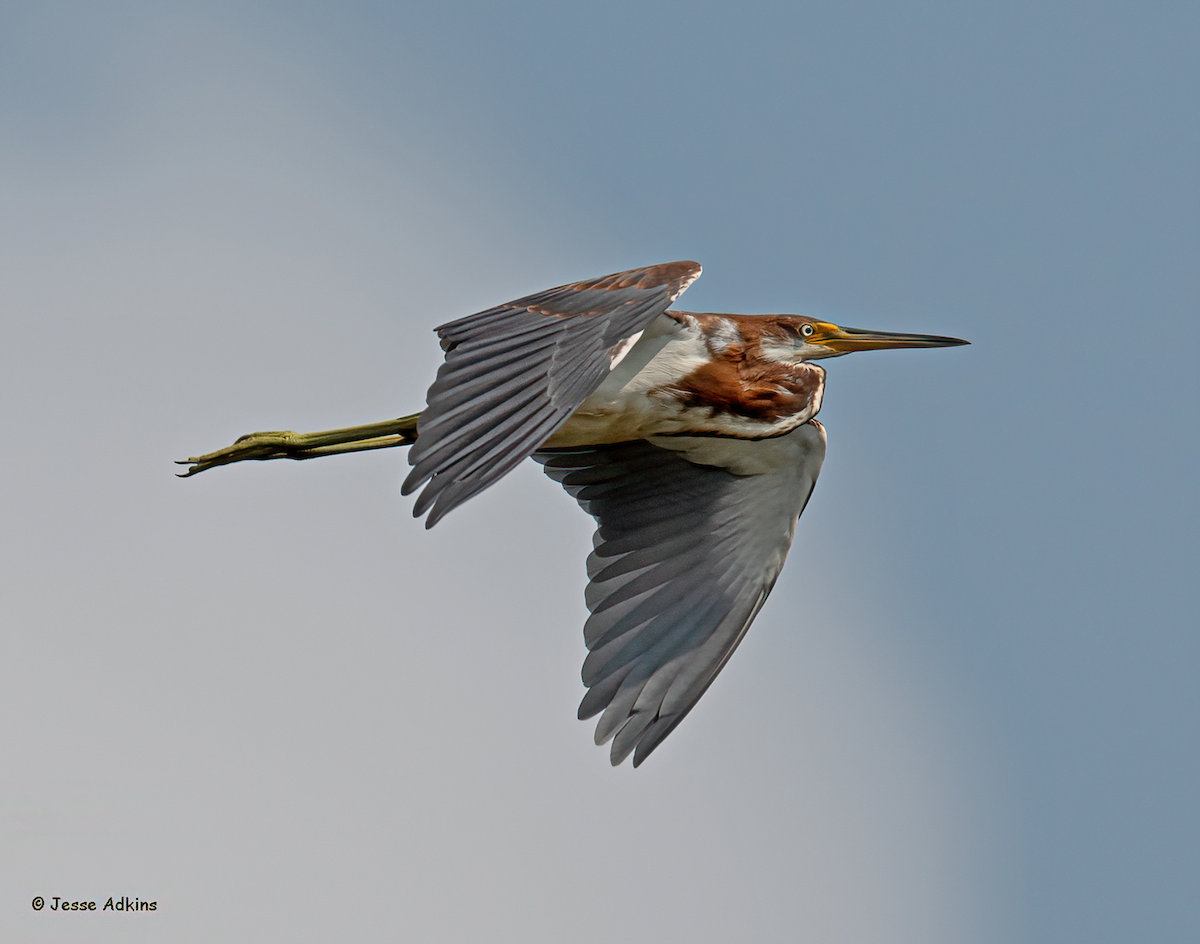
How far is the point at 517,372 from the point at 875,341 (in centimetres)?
252

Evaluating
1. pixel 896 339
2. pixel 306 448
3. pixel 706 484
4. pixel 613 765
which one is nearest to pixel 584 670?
pixel 613 765

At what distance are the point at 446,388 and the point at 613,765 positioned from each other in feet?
7.82

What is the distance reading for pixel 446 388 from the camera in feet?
19.8

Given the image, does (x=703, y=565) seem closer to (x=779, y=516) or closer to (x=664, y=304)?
(x=779, y=516)

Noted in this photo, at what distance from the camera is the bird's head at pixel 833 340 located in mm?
7590

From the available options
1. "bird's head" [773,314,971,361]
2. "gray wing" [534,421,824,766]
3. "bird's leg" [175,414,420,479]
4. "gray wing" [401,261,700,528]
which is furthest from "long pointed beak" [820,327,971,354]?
"bird's leg" [175,414,420,479]

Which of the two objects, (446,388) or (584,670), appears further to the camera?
(584,670)

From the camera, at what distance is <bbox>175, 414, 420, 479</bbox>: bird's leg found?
7.75m

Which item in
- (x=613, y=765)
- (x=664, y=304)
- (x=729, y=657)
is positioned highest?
(x=664, y=304)

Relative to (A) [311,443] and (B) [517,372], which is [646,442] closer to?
(A) [311,443]

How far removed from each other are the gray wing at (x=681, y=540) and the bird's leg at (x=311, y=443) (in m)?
0.96

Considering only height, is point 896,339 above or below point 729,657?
above

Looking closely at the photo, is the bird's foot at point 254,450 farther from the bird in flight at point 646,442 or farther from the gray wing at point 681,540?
the gray wing at point 681,540

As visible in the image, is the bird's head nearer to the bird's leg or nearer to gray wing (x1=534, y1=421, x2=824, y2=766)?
gray wing (x1=534, y1=421, x2=824, y2=766)
